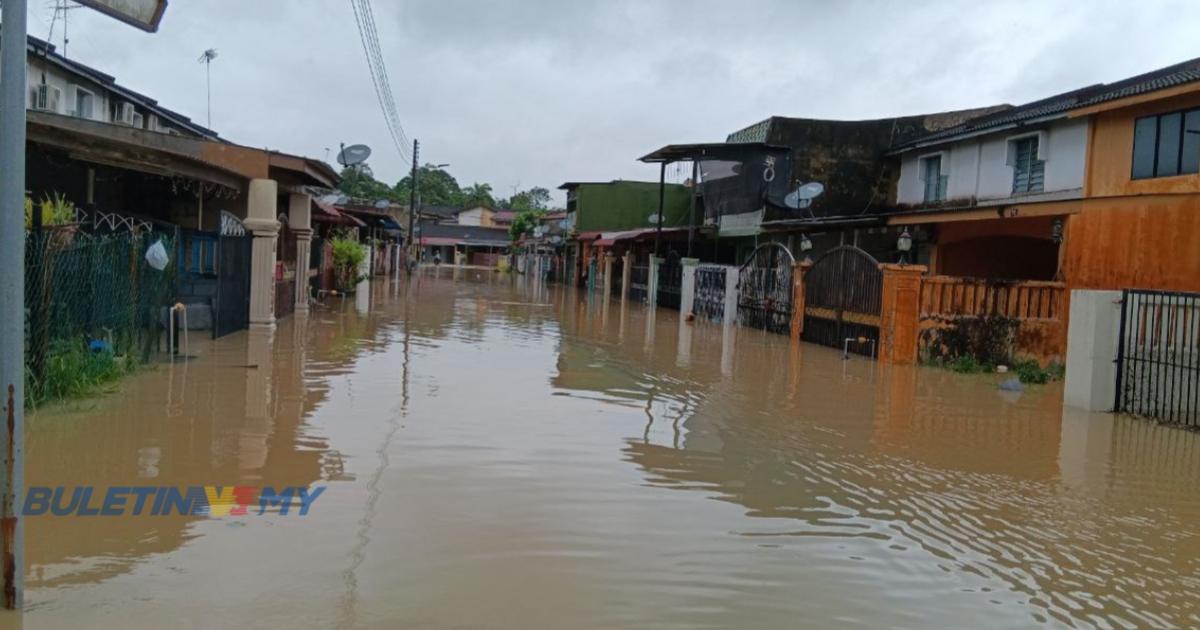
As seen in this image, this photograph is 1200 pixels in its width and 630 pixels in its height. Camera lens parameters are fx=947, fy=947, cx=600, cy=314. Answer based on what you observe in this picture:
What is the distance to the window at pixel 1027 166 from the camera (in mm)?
22609

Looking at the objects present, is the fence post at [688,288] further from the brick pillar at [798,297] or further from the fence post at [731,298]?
the brick pillar at [798,297]

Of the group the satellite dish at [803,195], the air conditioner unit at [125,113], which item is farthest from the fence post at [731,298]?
the air conditioner unit at [125,113]

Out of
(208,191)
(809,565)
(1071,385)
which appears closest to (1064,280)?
(1071,385)

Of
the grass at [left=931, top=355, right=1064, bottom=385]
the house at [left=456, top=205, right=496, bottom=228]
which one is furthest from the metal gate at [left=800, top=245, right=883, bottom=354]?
the house at [left=456, top=205, right=496, bottom=228]

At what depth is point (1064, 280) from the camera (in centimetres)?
1781

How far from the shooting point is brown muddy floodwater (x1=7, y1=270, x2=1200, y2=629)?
4570mm

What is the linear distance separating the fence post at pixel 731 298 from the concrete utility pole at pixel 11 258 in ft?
72.0

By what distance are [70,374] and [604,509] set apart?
5893mm

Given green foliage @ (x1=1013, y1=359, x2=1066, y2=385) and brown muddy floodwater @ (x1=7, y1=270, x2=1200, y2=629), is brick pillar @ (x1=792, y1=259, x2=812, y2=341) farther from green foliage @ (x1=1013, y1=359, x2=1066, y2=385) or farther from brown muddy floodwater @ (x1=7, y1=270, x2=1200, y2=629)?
brown muddy floodwater @ (x1=7, y1=270, x2=1200, y2=629)

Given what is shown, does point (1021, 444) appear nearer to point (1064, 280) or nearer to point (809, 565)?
point (809, 565)

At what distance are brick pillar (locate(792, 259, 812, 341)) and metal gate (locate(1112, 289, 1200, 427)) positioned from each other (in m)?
9.35

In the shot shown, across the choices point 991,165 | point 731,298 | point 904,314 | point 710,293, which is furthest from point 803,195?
point 904,314

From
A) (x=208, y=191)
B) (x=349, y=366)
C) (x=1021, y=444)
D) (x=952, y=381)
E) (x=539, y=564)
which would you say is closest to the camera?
(x=539, y=564)

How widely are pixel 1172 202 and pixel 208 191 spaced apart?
56.1 ft
